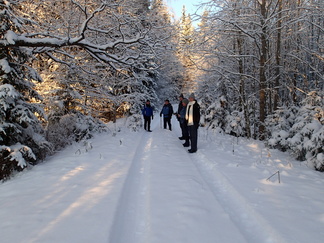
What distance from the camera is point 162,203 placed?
349cm

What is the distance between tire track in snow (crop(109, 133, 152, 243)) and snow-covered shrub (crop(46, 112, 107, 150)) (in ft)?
15.0

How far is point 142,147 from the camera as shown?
329 inches

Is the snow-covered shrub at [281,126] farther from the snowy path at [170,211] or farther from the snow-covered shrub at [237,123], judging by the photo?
the snowy path at [170,211]

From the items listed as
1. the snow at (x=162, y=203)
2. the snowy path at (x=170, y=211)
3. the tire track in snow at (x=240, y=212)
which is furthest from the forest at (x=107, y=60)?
the snowy path at (x=170, y=211)

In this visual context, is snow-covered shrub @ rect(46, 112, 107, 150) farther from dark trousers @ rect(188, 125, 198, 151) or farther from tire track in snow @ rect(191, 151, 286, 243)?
tire track in snow @ rect(191, 151, 286, 243)

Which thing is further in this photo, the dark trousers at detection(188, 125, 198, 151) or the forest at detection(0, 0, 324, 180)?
the dark trousers at detection(188, 125, 198, 151)

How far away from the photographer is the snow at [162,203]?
271 centimetres

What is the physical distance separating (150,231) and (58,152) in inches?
245

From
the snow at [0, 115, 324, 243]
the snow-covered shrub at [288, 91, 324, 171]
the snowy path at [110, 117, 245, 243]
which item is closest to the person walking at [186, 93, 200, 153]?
the snow at [0, 115, 324, 243]

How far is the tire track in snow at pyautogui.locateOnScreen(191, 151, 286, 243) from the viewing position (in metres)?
2.75

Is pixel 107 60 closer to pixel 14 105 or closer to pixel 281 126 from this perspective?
pixel 14 105

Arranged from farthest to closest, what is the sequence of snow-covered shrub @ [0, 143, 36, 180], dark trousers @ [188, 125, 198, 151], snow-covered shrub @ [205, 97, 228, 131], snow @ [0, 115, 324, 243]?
snow-covered shrub @ [205, 97, 228, 131]
dark trousers @ [188, 125, 198, 151]
snow-covered shrub @ [0, 143, 36, 180]
snow @ [0, 115, 324, 243]

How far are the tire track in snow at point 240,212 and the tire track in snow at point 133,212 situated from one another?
1.36 metres

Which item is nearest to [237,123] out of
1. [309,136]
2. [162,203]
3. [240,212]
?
[309,136]
